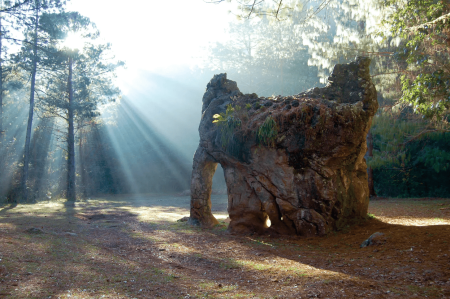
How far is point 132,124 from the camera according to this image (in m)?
33.3

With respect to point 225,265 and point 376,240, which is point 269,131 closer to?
point 376,240

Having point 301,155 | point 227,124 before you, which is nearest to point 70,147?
point 227,124

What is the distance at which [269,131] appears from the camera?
7688mm

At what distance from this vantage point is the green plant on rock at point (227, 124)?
27.5 ft

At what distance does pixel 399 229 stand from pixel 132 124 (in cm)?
2945

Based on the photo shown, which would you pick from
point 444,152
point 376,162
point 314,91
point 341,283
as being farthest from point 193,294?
point 444,152

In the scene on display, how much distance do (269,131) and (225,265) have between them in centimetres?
328

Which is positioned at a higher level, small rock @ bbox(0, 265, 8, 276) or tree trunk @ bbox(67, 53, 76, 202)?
tree trunk @ bbox(67, 53, 76, 202)

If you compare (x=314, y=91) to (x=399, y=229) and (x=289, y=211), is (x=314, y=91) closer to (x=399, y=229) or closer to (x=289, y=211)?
(x=289, y=211)

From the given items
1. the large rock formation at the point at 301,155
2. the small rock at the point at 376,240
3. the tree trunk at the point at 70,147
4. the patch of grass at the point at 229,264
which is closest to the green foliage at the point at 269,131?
the large rock formation at the point at 301,155

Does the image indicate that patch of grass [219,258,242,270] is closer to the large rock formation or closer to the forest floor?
the forest floor

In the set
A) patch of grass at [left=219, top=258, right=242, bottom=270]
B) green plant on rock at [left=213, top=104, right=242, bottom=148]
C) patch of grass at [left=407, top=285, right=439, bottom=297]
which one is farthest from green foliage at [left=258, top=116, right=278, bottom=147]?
patch of grass at [left=407, top=285, right=439, bottom=297]

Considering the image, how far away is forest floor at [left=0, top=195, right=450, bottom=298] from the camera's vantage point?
4012mm

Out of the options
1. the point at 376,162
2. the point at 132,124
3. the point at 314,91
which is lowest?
the point at 376,162
